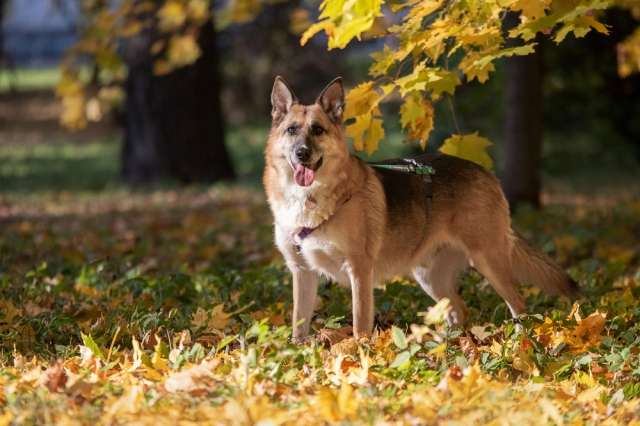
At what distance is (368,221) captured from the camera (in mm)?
5664

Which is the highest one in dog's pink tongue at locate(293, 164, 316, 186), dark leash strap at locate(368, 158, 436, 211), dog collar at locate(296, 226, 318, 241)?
dog's pink tongue at locate(293, 164, 316, 186)

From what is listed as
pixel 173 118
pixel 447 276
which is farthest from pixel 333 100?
pixel 173 118

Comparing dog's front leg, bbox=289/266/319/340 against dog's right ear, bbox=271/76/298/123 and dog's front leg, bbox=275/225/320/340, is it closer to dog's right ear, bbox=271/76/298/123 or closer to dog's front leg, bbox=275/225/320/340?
dog's front leg, bbox=275/225/320/340

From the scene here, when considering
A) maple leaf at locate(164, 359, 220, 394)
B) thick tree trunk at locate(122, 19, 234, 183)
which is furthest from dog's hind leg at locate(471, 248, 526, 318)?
thick tree trunk at locate(122, 19, 234, 183)

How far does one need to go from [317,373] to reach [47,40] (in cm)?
3474

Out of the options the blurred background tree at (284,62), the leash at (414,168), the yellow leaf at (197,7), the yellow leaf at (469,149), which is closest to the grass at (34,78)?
the blurred background tree at (284,62)

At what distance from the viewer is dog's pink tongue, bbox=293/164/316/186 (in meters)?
5.45

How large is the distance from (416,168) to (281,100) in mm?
1018

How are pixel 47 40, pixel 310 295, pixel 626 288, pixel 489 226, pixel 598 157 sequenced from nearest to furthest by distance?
pixel 310 295
pixel 489 226
pixel 626 288
pixel 598 157
pixel 47 40

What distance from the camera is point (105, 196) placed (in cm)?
1456

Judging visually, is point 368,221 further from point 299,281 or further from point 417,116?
point 417,116

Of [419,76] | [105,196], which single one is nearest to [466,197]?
[419,76]

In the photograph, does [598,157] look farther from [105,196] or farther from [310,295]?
[310,295]

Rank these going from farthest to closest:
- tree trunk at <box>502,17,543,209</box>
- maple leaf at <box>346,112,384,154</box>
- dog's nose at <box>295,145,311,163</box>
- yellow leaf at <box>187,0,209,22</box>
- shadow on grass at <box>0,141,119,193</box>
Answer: shadow on grass at <box>0,141,119,193</box> → tree trunk at <box>502,17,543,209</box> → yellow leaf at <box>187,0,209,22</box> → maple leaf at <box>346,112,384,154</box> → dog's nose at <box>295,145,311,163</box>
